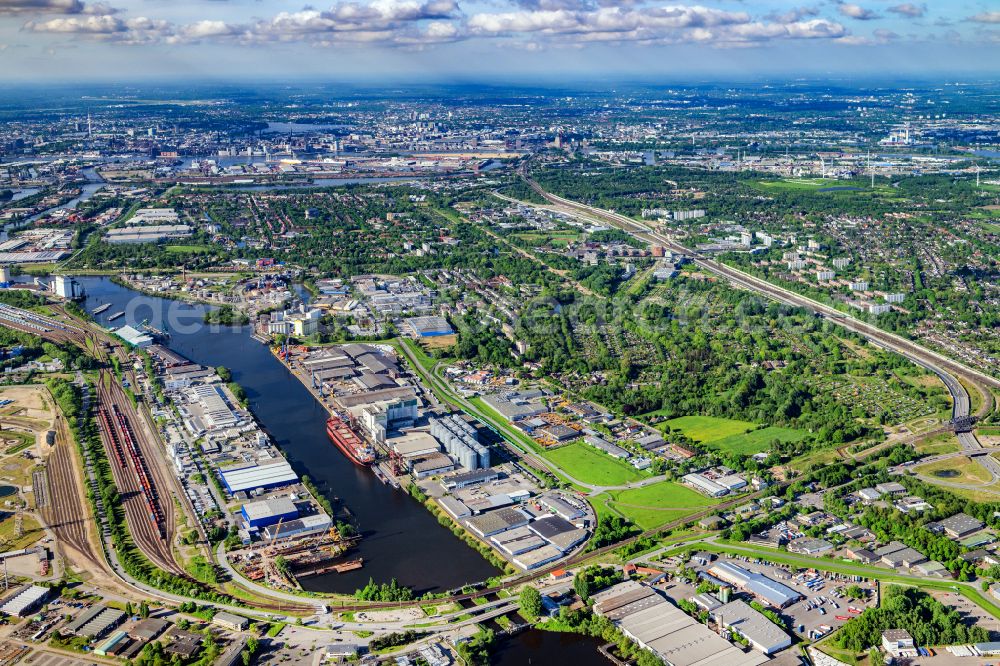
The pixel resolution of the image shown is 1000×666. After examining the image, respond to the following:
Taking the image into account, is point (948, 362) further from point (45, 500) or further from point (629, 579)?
point (45, 500)

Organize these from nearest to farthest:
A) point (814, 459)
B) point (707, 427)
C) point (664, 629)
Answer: point (664, 629)
point (814, 459)
point (707, 427)

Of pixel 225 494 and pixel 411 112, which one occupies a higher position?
pixel 411 112

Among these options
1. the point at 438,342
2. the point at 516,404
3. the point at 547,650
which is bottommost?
the point at 547,650

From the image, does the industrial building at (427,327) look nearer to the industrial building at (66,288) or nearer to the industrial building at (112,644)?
the industrial building at (66,288)

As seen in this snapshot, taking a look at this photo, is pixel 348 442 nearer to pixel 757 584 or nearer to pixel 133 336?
pixel 757 584

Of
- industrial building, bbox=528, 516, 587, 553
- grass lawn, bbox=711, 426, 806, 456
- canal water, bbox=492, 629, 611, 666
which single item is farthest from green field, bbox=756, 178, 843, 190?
canal water, bbox=492, 629, 611, 666

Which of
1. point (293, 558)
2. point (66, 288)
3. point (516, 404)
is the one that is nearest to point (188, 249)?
point (66, 288)

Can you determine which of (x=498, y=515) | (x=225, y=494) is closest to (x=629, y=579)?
(x=498, y=515)
